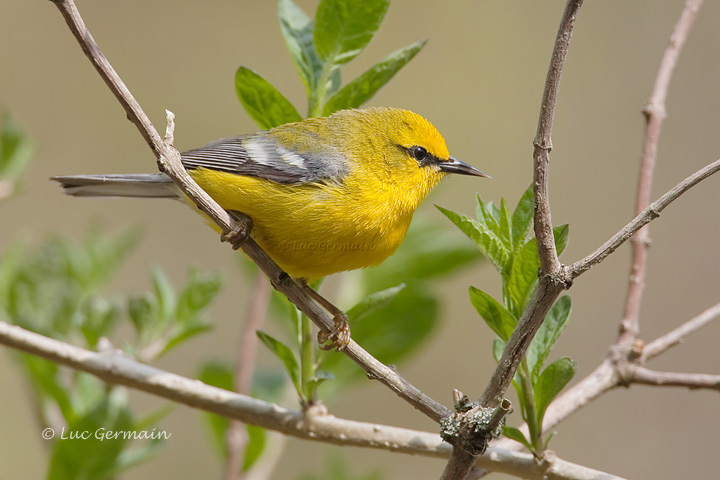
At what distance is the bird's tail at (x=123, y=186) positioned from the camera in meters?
3.28

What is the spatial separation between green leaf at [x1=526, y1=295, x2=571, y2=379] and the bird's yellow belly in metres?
0.91

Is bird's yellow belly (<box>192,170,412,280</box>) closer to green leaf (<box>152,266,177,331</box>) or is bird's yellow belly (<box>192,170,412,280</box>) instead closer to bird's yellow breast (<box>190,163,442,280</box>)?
bird's yellow breast (<box>190,163,442,280</box>)

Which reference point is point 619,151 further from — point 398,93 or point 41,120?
point 41,120

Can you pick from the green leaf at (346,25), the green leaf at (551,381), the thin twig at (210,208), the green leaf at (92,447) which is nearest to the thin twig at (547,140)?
the green leaf at (551,381)

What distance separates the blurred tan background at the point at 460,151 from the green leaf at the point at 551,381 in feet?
10.9

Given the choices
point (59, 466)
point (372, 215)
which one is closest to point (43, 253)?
point (59, 466)

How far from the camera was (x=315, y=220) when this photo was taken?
281 cm

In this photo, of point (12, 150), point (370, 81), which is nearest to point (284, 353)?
point (370, 81)

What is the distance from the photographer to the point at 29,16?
6645 mm

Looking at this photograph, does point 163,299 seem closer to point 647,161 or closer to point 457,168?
point 457,168

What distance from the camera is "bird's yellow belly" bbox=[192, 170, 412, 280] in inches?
110

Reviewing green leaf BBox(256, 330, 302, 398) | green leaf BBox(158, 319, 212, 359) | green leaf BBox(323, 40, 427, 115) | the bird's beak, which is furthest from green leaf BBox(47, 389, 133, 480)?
the bird's beak

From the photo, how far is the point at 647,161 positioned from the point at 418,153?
1083 mm

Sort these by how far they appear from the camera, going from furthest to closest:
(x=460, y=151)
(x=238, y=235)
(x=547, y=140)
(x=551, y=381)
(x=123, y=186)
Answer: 1. (x=460, y=151)
2. (x=123, y=186)
3. (x=238, y=235)
4. (x=551, y=381)
5. (x=547, y=140)
